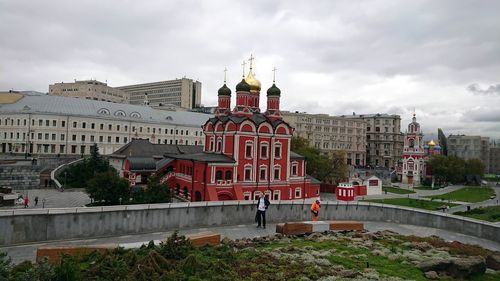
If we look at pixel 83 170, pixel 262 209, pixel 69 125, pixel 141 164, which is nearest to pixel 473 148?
pixel 69 125

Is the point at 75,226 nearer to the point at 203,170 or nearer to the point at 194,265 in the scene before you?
the point at 194,265

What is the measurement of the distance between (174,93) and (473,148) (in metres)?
112

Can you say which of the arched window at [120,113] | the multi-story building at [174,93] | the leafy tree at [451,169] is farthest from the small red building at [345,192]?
the multi-story building at [174,93]

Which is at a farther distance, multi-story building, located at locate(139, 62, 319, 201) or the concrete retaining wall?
multi-story building, located at locate(139, 62, 319, 201)

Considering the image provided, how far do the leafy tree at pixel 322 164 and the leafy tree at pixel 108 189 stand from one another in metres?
29.8

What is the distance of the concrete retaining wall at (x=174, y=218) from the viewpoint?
11.1 metres

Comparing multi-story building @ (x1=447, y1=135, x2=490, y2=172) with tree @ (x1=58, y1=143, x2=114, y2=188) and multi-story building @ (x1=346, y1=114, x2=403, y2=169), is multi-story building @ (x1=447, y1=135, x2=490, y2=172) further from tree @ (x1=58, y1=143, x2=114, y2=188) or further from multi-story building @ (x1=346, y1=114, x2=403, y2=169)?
tree @ (x1=58, y1=143, x2=114, y2=188)

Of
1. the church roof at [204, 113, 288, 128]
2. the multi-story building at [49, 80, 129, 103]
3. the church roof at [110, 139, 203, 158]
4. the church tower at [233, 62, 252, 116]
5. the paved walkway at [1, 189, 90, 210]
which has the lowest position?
the paved walkway at [1, 189, 90, 210]

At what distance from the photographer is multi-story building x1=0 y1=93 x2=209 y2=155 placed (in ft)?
207

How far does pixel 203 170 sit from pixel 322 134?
67.3 m

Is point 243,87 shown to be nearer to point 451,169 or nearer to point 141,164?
point 141,164

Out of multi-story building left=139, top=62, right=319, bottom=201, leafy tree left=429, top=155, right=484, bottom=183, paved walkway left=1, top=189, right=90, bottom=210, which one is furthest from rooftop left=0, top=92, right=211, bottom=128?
leafy tree left=429, top=155, right=484, bottom=183

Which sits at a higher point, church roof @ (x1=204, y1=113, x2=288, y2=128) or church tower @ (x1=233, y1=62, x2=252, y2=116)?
church tower @ (x1=233, y1=62, x2=252, y2=116)

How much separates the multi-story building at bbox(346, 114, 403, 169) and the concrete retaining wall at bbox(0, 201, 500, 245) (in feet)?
317
